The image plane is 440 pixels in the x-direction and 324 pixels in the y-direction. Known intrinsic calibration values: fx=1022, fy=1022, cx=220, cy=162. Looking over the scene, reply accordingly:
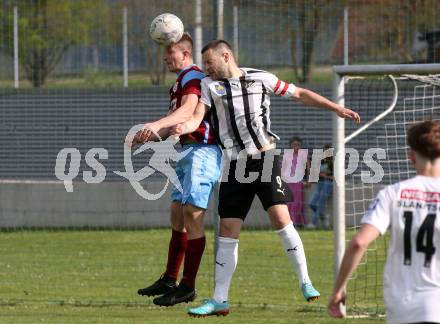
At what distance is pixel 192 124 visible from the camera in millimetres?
8086

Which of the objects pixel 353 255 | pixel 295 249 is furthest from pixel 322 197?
pixel 353 255

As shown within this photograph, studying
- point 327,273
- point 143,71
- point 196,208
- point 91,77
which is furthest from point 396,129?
point 196,208

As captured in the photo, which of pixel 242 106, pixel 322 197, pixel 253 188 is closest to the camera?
pixel 242 106

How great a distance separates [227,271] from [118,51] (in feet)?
26.5

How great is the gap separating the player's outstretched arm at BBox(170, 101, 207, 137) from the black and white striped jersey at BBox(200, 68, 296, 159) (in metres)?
0.06

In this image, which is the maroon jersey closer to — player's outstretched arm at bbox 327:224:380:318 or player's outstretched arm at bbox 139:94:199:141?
player's outstretched arm at bbox 139:94:199:141

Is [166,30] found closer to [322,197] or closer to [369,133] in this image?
[322,197]

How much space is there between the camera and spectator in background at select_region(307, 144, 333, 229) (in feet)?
54.4

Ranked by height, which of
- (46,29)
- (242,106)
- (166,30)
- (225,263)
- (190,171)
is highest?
(46,29)

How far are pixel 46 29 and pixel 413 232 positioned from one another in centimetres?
1024

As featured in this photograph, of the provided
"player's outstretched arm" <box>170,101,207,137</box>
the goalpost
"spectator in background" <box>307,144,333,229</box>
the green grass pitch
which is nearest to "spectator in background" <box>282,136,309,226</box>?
"spectator in background" <box>307,144,333,229</box>

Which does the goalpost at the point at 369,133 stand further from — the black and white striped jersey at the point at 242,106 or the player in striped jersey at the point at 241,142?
the black and white striped jersey at the point at 242,106

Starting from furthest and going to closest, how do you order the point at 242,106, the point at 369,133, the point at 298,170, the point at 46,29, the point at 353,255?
the point at 369,133 < the point at 298,170 < the point at 46,29 < the point at 242,106 < the point at 353,255

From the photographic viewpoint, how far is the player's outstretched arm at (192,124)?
26.1 feet
